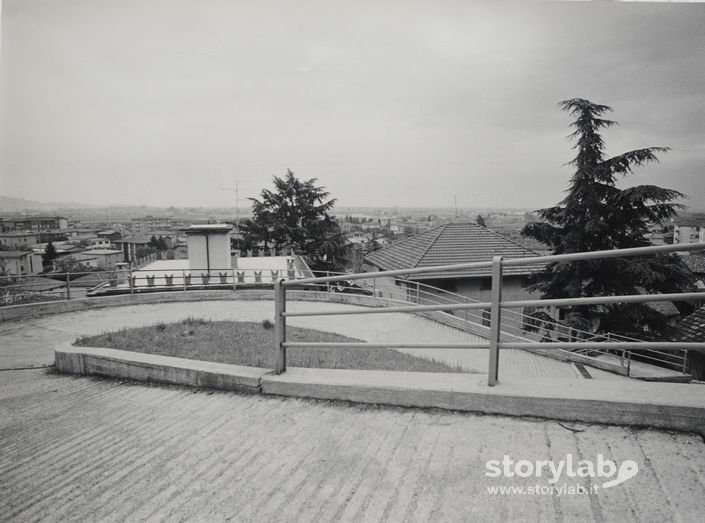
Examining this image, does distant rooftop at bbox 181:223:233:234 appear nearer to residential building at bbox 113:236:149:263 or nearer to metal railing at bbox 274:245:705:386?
residential building at bbox 113:236:149:263

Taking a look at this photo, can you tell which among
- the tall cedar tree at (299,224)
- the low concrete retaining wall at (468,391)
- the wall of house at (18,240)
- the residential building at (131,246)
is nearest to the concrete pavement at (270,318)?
the wall of house at (18,240)

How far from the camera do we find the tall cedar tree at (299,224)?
28.5m

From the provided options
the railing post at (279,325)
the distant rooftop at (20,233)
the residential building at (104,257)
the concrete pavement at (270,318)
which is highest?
the distant rooftop at (20,233)

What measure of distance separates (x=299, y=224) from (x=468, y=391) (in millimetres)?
28868

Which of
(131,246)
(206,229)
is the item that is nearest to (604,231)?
(206,229)

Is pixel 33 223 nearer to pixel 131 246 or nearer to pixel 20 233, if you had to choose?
pixel 20 233

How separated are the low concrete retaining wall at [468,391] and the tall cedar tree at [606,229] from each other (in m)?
12.3

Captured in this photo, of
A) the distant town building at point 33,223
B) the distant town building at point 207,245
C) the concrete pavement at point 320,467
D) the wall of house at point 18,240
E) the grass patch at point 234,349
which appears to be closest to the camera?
the concrete pavement at point 320,467

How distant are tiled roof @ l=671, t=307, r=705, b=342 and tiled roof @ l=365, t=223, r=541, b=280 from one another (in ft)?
17.1

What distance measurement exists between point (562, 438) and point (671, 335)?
569 inches

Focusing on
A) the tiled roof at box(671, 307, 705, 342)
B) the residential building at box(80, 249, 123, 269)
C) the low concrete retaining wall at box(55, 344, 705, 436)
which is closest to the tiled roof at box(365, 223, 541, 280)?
the tiled roof at box(671, 307, 705, 342)

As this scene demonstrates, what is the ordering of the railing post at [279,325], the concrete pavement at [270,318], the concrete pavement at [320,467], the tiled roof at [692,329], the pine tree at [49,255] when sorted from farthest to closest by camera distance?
the tiled roof at [692,329], the concrete pavement at [270,318], the pine tree at [49,255], the railing post at [279,325], the concrete pavement at [320,467]

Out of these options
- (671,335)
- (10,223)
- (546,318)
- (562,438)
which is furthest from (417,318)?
(562,438)

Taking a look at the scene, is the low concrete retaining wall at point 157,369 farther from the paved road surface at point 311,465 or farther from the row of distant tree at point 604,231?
the row of distant tree at point 604,231
